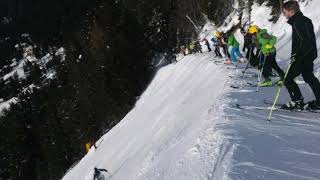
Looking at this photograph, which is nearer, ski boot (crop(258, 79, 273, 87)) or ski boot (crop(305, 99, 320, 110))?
ski boot (crop(305, 99, 320, 110))

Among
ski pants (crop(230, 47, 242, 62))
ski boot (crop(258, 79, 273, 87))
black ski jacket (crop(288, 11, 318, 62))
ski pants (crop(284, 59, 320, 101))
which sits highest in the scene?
black ski jacket (crop(288, 11, 318, 62))

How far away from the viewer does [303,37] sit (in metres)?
10.5

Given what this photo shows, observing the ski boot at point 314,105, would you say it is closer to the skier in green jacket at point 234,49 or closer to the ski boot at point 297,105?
the ski boot at point 297,105

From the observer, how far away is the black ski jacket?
1038cm

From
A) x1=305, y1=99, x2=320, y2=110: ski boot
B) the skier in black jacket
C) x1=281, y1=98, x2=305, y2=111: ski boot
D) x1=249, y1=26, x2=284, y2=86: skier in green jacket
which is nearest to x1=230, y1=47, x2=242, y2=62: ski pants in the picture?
x1=249, y1=26, x2=284, y2=86: skier in green jacket

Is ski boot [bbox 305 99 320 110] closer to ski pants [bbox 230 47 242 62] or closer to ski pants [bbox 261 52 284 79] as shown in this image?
ski pants [bbox 261 52 284 79]

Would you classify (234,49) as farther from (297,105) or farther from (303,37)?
(303,37)

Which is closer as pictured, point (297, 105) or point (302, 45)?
point (302, 45)

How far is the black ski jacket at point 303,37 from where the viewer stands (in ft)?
34.0

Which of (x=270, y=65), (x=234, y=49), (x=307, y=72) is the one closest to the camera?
(x=307, y=72)

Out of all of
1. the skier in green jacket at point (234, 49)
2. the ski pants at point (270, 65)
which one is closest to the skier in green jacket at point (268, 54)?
the ski pants at point (270, 65)

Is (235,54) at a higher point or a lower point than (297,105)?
lower

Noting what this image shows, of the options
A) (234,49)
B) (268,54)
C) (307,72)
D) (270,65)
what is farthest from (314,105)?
(234,49)

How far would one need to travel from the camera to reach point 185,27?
61.2m
